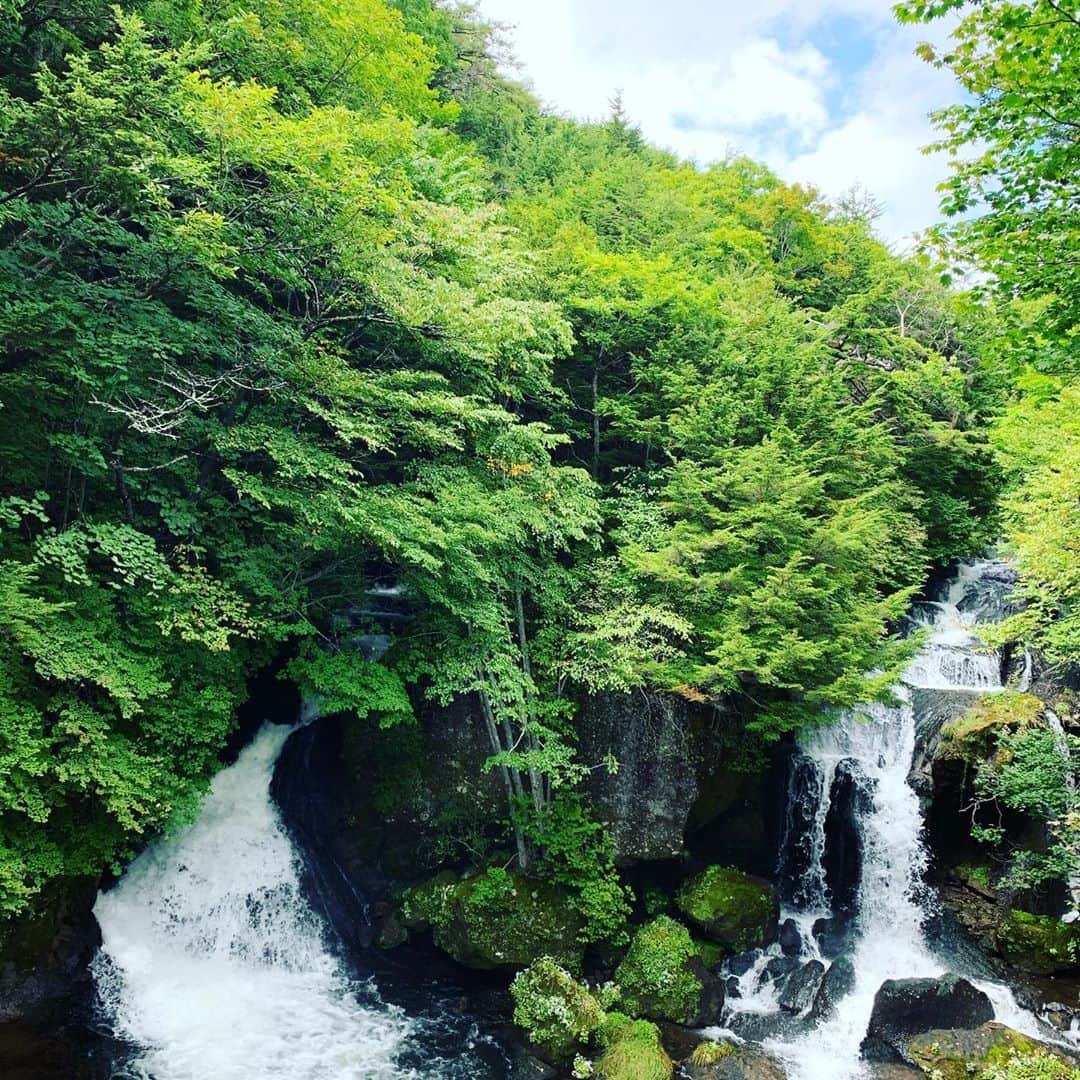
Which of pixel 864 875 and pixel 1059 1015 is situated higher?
pixel 864 875

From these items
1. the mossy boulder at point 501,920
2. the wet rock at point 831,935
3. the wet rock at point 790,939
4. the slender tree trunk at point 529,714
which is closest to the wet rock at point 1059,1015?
the wet rock at point 831,935

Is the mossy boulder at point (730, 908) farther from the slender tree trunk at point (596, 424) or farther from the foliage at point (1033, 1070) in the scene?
the slender tree trunk at point (596, 424)

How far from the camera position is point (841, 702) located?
35.0ft

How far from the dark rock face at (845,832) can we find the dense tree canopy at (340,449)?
2430 millimetres

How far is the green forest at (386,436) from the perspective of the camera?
7.29m

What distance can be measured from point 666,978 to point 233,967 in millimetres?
6652

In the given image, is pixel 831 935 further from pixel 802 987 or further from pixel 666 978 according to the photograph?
pixel 666 978

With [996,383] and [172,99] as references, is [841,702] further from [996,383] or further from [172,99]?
[996,383]

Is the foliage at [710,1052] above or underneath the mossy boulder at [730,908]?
underneath

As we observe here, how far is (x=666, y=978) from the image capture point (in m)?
10.2

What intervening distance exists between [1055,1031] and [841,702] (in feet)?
17.4

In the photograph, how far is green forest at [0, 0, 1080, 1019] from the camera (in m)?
7.29

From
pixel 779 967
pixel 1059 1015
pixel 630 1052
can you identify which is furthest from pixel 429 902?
pixel 1059 1015

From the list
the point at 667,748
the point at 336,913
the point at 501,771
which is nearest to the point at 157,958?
the point at 336,913
